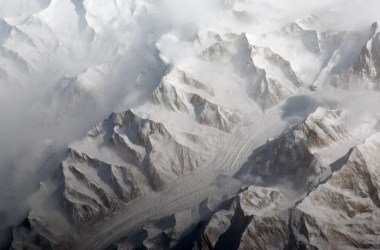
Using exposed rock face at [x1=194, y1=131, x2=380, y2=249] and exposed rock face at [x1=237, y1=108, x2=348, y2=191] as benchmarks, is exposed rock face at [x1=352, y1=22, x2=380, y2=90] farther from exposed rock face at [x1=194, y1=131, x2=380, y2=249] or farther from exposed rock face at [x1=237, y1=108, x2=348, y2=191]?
exposed rock face at [x1=194, y1=131, x2=380, y2=249]

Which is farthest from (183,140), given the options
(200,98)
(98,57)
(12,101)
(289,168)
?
(12,101)

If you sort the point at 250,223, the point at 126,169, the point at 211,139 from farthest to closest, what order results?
the point at 211,139 → the point at 126,169 → the point at 250,223

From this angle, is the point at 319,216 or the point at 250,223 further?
the point at 250,223

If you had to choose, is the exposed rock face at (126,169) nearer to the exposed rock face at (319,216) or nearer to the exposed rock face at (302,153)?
the exposed rock face at (302,153)

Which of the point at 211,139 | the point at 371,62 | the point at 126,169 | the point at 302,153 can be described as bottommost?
the point at 302,153

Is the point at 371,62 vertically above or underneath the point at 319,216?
above

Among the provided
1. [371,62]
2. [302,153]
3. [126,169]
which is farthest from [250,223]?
[371,62]

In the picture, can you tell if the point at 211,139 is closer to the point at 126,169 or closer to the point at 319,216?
the point at 126,169

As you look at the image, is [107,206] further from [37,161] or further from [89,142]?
[37,161]

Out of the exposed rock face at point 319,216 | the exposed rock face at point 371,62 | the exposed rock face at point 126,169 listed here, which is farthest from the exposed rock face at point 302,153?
the exposed rock face at point 126,169
